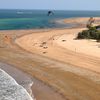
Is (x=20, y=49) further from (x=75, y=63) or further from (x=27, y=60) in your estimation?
(x=75, y=63)

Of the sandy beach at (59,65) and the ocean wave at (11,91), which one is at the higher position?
the ocean wave at (11,91)

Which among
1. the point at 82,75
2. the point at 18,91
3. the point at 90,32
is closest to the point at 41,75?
the point at 82,75

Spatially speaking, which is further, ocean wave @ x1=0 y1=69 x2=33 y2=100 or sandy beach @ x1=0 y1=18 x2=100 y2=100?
sandy beach @ x1=0 y1=18 x2=100 y2=100

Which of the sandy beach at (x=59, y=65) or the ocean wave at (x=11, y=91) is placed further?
the sandy beach at (x=59, y=65)

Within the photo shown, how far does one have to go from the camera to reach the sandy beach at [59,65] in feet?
74.0

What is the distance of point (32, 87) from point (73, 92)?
3258 millimetres

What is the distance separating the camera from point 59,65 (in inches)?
1225

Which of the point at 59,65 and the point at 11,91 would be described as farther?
the point at 59,65

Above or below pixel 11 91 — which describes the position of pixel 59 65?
below

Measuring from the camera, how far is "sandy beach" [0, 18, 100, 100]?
22.6 m

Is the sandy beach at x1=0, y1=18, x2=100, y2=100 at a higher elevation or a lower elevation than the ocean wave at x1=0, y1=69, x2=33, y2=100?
lower

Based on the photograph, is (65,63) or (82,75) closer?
(82,75)

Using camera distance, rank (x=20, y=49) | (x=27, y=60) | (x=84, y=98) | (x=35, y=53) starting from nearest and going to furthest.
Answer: (x=84, y=98), (x=27, y=60), (x=35, y=53), (x=20, y=49)

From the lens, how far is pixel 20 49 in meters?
41.9
